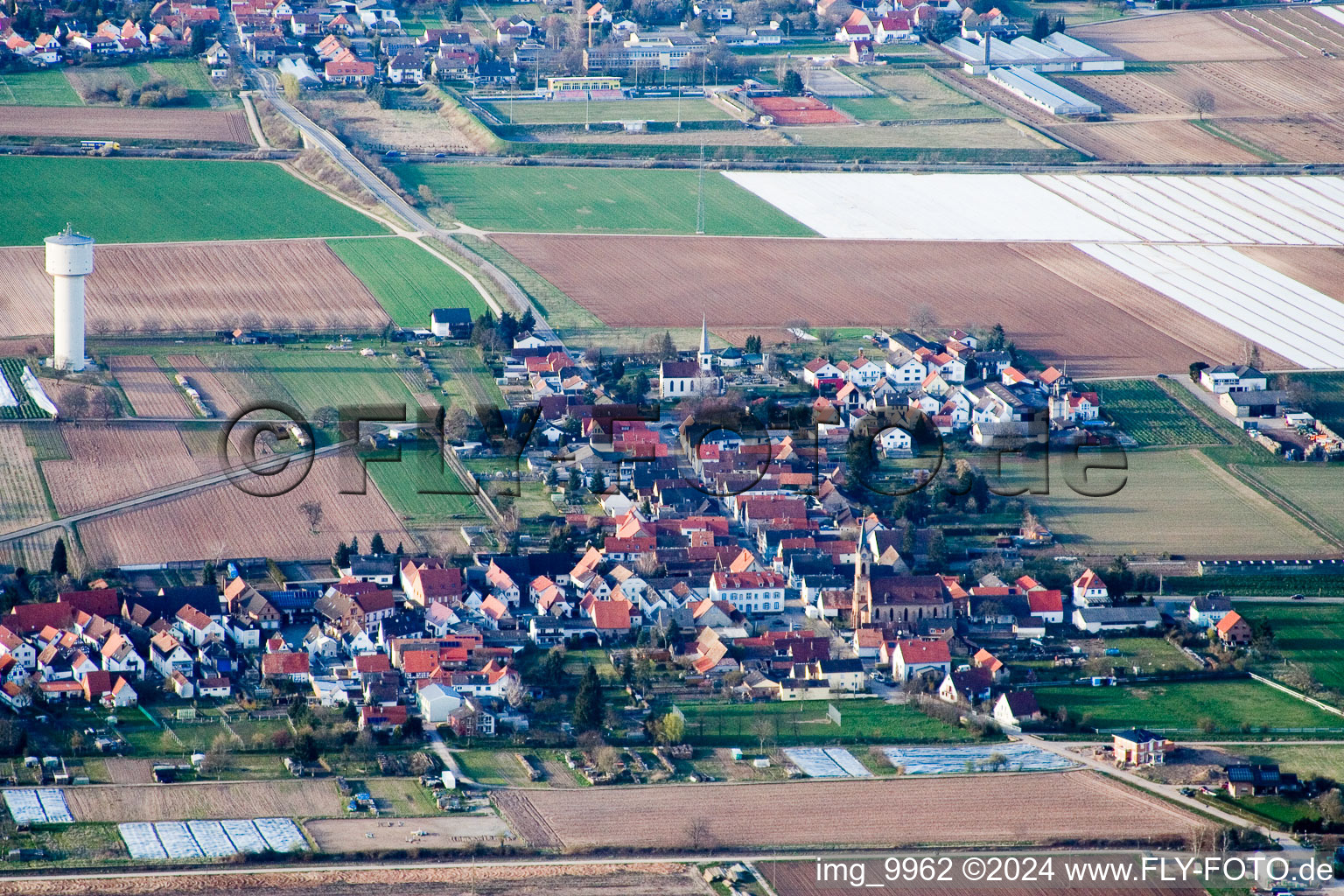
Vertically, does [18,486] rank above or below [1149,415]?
below

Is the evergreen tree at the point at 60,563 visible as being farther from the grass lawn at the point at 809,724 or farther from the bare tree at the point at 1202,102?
the bare tree at the point at 1202,102

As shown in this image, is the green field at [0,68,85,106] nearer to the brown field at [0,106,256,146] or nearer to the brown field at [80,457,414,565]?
the brown field at [0,106,256,146]

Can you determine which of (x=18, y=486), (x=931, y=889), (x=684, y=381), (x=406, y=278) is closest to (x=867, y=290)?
(x=684, y=381)

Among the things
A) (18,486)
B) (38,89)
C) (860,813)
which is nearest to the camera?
(860,813)

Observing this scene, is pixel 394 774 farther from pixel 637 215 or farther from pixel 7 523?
pixel 637 215

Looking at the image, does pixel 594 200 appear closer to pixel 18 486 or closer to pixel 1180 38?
pixel 18 486

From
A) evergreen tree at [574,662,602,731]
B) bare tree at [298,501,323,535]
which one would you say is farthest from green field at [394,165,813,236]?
evergreen tree at [574,662,602,731]
